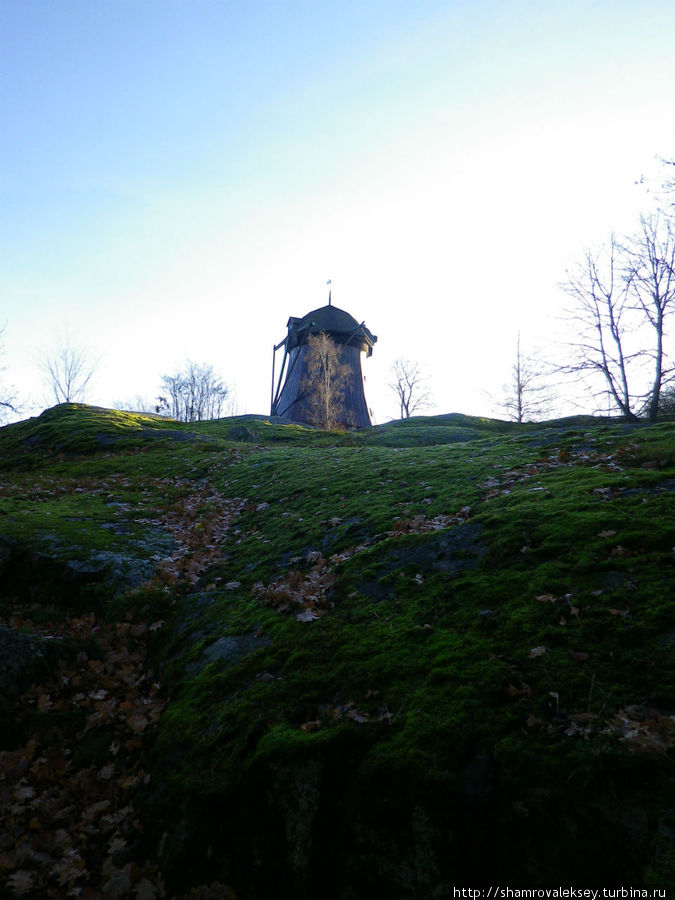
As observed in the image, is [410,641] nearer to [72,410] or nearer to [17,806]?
[17,806]

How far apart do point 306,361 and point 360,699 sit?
37918 millimetres

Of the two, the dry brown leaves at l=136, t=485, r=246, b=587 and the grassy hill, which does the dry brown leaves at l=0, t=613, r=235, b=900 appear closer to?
the grassy hill

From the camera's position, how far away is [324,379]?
3772cm

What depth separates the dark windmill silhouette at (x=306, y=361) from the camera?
131ft

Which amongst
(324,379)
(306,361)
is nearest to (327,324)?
(306,361)

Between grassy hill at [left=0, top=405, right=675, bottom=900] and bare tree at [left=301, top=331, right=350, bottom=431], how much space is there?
29224 mm

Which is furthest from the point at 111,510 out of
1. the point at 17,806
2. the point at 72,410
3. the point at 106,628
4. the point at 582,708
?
the point at 72,410

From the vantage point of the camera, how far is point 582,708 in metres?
3.24

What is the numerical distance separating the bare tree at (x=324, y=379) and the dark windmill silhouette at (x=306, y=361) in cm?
27

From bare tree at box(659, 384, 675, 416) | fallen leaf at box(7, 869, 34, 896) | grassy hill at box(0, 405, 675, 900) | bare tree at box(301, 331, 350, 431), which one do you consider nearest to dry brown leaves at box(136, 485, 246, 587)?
grassy hill at box(0, 405, 675, 900)

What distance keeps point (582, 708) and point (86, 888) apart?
146 inches

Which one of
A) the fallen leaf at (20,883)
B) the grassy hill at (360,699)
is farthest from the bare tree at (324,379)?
the fallen leaf at (20,883)

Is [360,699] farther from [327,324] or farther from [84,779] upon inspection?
[327,324]

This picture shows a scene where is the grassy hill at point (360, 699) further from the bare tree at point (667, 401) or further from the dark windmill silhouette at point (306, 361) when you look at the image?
the dark windmill silhouette at point (306, 361)
